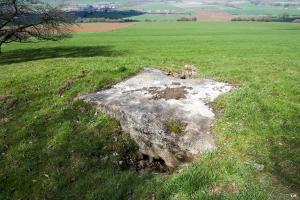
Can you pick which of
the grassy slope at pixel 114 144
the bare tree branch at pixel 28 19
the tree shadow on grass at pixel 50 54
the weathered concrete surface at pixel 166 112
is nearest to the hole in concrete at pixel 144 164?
the weathered concrete surface at pixel 166 112

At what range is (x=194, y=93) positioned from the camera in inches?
705

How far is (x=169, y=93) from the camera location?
59.2ft

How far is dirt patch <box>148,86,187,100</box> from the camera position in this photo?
1766 centimetres

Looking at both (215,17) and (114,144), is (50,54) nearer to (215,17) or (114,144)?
(114,144)

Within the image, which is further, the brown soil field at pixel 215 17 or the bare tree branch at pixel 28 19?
the brown soil field at pixel 215 17

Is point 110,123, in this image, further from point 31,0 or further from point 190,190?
point 31,0

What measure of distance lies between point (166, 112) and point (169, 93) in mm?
2272

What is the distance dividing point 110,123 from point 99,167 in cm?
281

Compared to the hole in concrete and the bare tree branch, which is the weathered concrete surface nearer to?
the hole in concrete

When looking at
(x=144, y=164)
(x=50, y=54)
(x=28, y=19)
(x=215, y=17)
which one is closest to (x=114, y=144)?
(x=144, y=164)

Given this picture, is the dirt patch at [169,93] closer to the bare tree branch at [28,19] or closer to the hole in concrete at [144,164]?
the hole in concrete at [144,164]

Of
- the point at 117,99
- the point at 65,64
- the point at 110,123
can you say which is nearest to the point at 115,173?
the point at 110,123

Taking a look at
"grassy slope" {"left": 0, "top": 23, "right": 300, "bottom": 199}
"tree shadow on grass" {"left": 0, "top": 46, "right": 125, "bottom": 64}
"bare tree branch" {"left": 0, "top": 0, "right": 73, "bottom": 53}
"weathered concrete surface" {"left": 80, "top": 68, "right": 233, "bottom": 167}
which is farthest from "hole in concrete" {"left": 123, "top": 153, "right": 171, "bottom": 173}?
"tree shadow on grass" {"left": 0, "top": 46, "right": 125, "bottom": 64}

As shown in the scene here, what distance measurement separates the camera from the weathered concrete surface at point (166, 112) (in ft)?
47.2
